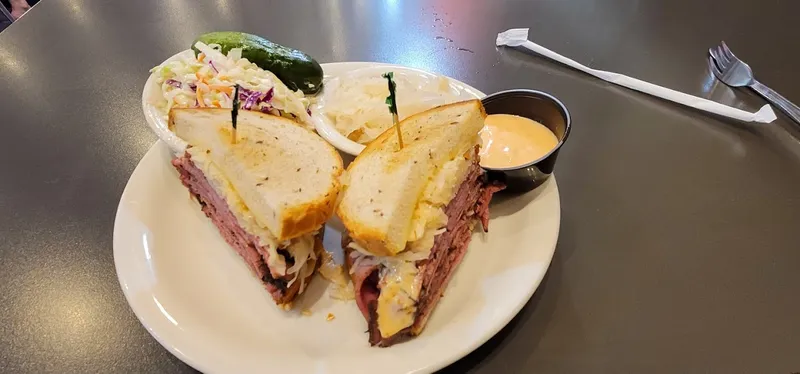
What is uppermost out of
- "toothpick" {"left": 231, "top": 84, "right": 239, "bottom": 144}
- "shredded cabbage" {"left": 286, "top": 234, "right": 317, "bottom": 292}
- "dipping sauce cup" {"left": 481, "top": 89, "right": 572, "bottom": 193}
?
"toothpick" {"left": 231, "top": 84, "right": 239, "bottom": 144}

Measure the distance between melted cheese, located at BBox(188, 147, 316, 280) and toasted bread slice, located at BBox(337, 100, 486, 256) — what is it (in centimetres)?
13

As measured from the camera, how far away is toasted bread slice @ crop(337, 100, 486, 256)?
Result: 1.27 meters

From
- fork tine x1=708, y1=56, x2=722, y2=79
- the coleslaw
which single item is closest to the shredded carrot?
the coleslaw

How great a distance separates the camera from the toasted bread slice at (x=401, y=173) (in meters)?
1.27

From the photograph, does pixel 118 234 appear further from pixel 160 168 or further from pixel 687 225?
pixel 687 225

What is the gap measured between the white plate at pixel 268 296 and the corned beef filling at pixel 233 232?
0.05 m

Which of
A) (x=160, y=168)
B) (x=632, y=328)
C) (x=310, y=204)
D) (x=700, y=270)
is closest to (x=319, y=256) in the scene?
(x=310, y=204)

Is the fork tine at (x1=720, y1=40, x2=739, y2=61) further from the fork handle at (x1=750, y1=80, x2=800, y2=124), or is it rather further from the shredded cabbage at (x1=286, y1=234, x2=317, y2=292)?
the shredded cabbage at (x1=286, y1=234, x2=317, y2=292)

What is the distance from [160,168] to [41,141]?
0.66m

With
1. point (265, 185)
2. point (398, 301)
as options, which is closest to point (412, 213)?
point (398, 301)

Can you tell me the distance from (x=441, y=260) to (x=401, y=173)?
0.80 ft

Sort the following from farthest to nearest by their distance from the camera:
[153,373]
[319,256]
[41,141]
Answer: [41,141], [319,256], [153,373]

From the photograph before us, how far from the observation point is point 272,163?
1.46 m

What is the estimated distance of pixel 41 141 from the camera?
2.01 metres
